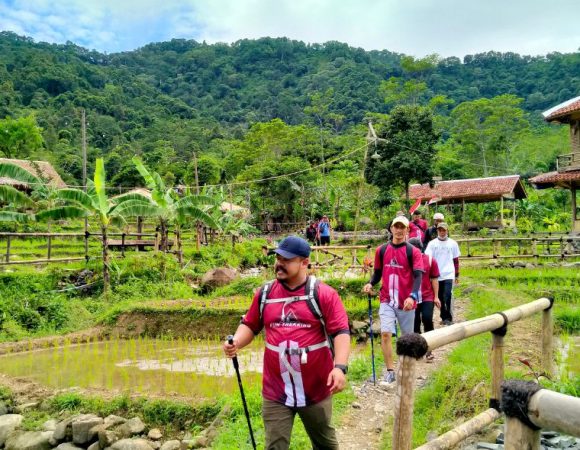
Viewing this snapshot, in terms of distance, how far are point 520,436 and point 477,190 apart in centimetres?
2919

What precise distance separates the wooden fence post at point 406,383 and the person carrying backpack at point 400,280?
242 centimetres

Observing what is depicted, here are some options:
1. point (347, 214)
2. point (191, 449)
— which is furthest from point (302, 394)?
point (347, 214)

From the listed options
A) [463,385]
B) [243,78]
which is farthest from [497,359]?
[243,78]

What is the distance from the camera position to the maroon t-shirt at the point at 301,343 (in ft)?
10.1

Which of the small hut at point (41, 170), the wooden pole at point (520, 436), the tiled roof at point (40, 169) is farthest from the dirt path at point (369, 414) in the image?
the tiled roof at point (40, 169)

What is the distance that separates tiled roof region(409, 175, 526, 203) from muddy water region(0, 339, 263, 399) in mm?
21007

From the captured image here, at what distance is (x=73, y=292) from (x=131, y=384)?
269 inches

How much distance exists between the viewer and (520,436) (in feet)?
6.37

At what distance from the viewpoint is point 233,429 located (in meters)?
5.11

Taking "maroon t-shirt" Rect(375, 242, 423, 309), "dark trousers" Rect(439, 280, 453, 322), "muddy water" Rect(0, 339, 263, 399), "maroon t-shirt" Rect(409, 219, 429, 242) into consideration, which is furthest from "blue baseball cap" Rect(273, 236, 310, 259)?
"maroon t-shirt" Rect(409, 219, 429, 242)

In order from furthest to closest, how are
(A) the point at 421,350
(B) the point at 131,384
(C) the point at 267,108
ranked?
(C) the point at 267,108 < (B) the point at 131,384 < (A) the point at 421,350

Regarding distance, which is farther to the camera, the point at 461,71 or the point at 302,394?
the point at 461,71

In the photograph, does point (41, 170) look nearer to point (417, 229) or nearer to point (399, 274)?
point (417, 229)

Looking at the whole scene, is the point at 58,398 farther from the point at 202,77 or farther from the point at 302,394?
the point at 202,77
